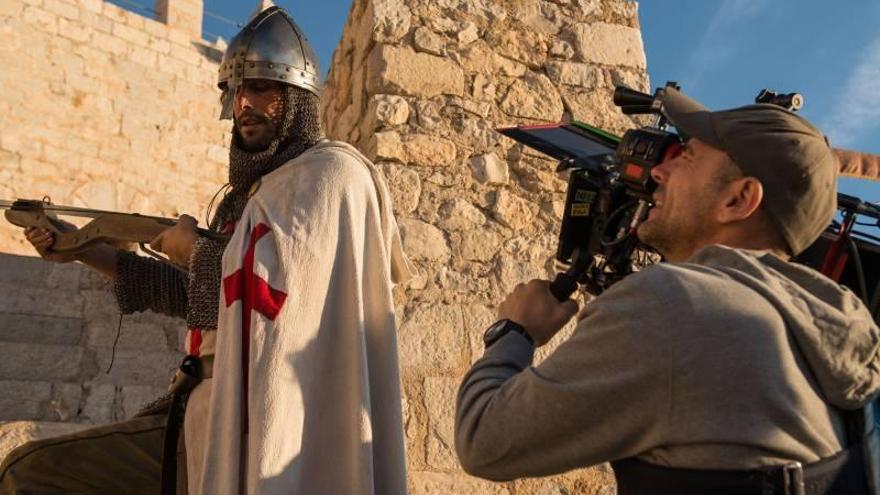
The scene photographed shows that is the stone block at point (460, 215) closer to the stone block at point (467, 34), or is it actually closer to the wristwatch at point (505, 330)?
the stone block at point (467, 34)

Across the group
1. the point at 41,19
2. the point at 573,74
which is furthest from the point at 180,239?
the point at 41,19

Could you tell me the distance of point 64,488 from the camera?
2.44 meters

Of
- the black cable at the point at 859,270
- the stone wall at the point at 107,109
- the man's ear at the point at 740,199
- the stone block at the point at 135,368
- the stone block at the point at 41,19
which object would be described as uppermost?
the stone block at the point at 41,19

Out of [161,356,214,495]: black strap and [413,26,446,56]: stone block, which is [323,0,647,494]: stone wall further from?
[161,356,214,495]: black strap

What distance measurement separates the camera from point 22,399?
4.51 metres

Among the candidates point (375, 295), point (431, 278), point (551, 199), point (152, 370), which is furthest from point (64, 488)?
point (152, 370)

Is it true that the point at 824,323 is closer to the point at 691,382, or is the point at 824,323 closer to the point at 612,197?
the point at 691,382

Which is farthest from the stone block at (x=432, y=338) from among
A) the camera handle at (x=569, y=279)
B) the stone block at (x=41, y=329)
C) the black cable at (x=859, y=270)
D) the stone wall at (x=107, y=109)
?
the stone wall at (x=107, y=109)

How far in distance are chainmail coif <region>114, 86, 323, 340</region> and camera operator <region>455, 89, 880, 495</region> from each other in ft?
3.38

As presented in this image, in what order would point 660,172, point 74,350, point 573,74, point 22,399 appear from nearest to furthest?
point 660,172 < point 573,74 < point 22,399 < point 74,350

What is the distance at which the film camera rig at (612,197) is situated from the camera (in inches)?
66.5

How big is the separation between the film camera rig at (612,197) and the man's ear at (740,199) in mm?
140

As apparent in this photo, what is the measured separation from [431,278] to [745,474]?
2239 millimetres

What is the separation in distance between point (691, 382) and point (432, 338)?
6.89 feet
